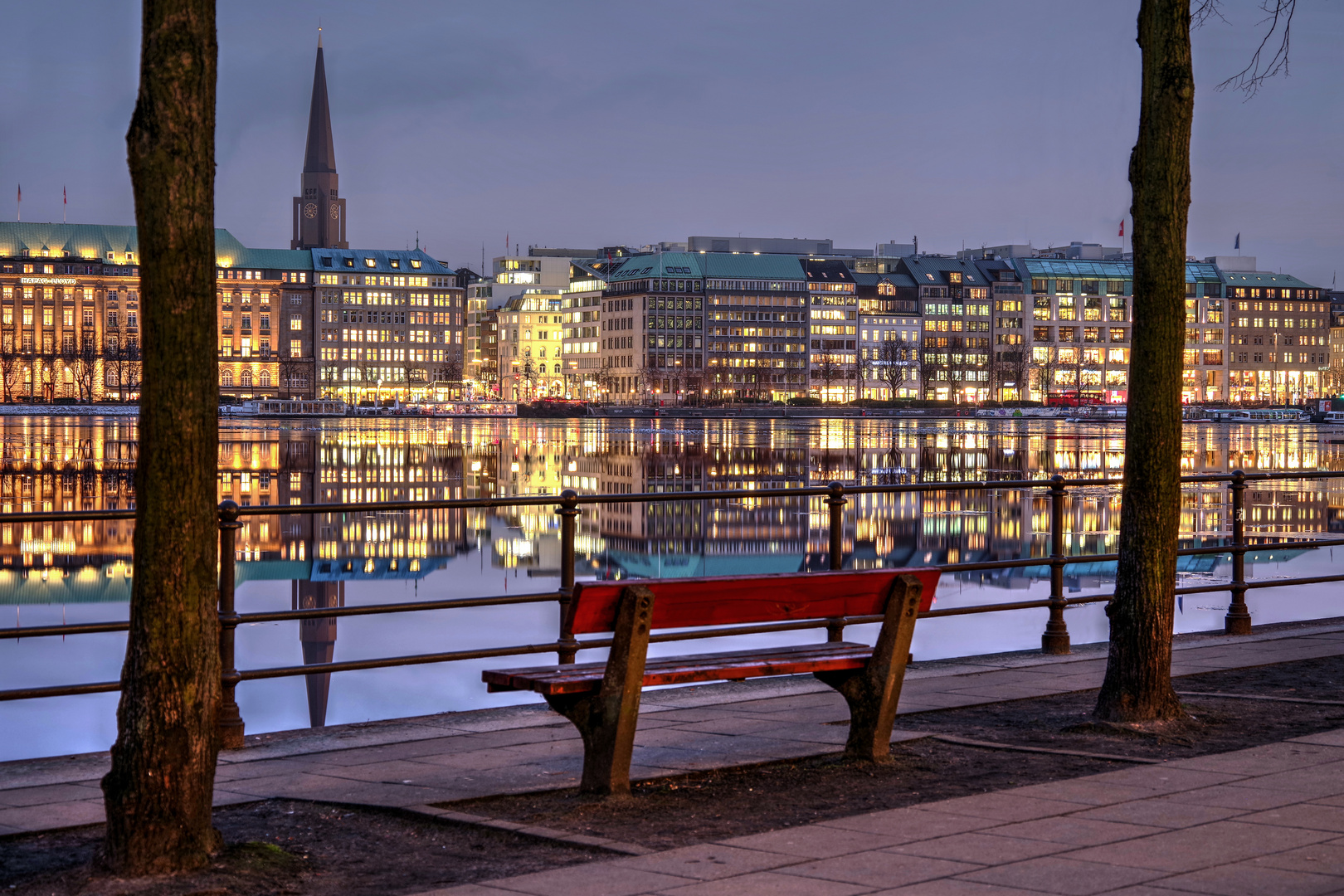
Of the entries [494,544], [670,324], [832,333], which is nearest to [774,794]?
[494,544]

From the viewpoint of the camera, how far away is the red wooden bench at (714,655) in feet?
20.3

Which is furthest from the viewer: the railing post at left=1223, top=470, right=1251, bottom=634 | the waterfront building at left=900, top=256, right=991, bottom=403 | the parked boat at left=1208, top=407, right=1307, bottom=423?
the waterfront building at left=900, top=256, right=991, bottom=403

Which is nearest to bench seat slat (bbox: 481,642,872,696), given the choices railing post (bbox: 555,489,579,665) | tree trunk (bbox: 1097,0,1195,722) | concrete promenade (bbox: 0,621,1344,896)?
concrete promenade (bbox: 0,621,1344,896)

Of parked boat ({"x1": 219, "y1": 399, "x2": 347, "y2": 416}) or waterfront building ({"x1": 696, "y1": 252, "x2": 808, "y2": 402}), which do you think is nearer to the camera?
parked boat ({"x1": 219, "y1": 399, "x2": 347, "y2": 416})

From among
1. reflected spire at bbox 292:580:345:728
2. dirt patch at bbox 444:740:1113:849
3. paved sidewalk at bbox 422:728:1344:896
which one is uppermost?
paved sidewalk at bbox 422:728:1344:896

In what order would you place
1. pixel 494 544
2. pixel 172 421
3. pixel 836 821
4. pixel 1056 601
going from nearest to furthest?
pixel 172 421, pixel 836 821, pixel 1056 601, pixel 494 544

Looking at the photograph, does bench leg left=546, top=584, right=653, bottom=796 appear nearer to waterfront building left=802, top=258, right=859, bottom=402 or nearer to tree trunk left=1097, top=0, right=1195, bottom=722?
tree trunk left=1097, top=0, right=1195, bottom=722

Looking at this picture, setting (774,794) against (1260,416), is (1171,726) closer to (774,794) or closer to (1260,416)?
(774,794)

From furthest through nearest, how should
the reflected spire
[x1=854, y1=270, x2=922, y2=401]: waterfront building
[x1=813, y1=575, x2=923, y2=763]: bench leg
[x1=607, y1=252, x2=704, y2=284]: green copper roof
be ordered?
1. [x1=854, y1=270, x2=922, y2=401]: waterfront building
2. [x1=607, y1=252, x2=704, y2=284]: green copper roof
3. the reflected spire
4. [x1=813, y1=575, x2=923, y2=763]: bench leg

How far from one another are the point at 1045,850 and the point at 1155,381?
354 cm

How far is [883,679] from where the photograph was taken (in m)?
6.96

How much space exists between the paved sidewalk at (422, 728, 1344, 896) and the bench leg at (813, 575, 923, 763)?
69 cm

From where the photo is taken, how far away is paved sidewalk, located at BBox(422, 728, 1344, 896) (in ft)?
16.5

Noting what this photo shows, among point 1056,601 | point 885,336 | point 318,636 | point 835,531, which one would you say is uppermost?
point 885,336
